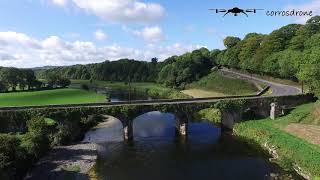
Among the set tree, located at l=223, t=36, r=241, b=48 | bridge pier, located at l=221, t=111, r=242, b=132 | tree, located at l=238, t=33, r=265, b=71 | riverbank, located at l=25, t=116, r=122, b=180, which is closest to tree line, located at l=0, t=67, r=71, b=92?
tree, located at l=223, t=36, r=241, b=48

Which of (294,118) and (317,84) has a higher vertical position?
(317,84)

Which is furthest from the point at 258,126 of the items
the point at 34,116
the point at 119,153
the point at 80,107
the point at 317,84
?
the point at 34,116

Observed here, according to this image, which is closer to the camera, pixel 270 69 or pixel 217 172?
pixel 217 172

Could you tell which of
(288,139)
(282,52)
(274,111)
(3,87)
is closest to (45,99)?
(3,87)

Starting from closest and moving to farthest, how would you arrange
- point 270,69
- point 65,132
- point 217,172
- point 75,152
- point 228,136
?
point 217,172, point 75,152, point 65,132, point 228,136, point 270,69

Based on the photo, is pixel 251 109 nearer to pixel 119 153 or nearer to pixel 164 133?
pixel 164 133

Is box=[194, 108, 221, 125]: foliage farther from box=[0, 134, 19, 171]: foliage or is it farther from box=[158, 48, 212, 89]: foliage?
box=[158, 48, 212, 89]: foliage

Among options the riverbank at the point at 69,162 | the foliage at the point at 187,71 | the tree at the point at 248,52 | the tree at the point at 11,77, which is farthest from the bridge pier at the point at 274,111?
the tree at the point at 11,77
